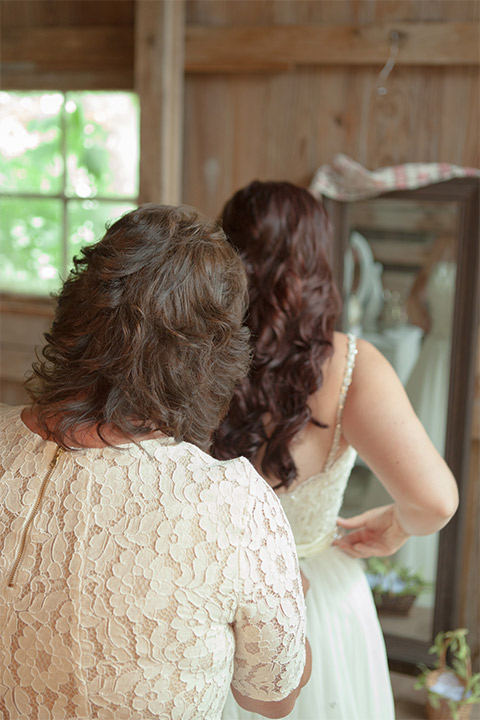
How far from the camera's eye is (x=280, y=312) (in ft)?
4.43

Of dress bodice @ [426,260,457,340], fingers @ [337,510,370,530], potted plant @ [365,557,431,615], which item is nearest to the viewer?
→ fingers @ [337,510,370,530]

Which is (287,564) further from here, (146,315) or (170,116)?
(170,116)

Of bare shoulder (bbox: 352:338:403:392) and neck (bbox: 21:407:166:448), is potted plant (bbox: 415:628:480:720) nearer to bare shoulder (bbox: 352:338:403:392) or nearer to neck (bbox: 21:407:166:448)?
bare shoulder (bbox: 352:338:403:392)

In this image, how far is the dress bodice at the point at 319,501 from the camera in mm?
1434

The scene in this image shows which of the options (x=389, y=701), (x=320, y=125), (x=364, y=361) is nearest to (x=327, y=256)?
(x=364, y=361)

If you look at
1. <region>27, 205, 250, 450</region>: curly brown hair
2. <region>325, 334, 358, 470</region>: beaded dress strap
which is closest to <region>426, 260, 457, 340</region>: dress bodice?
<region>325, 334, 358, 470</region>: beaded dress strap

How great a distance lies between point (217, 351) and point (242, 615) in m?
0.33

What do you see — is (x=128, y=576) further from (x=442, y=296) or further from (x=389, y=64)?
(x=389, y=64)

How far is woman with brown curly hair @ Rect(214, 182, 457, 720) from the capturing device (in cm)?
130

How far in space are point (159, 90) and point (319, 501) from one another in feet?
4.96

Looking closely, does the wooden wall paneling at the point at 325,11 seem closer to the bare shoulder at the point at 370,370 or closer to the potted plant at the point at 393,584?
the bare shoulder at the point at 370,370

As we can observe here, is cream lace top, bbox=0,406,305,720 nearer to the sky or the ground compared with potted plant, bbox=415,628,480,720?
nearer to the sky

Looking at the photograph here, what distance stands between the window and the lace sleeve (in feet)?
6.49

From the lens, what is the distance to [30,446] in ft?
2.94
